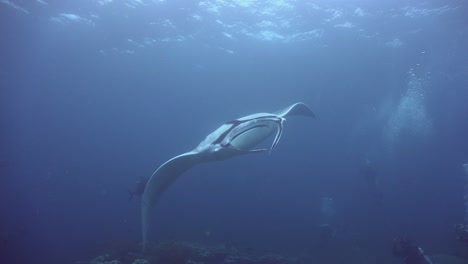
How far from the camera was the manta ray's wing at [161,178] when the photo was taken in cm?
493

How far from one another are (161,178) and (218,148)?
117 centimetres

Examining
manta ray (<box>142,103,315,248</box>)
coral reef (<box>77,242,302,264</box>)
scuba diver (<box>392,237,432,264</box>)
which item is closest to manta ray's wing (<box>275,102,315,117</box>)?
manta ray (<box>142,103,315,248</box>)

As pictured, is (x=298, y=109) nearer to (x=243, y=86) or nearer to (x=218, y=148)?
(x=218, y=148)

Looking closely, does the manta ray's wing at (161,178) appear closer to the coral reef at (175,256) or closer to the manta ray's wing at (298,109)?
the manta ray's wing at (298,109)

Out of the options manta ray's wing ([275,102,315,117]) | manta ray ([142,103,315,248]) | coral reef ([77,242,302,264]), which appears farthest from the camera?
coral reef ([77,242,302,264])

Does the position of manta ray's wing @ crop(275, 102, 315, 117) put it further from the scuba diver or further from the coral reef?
the coral reef

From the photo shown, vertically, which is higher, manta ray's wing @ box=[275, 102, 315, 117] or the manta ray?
manta ray's wing @ box=[275, 102, 315, 117]

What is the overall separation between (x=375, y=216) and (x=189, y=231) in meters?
20.0

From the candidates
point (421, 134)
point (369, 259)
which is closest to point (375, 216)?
point (369, 259)

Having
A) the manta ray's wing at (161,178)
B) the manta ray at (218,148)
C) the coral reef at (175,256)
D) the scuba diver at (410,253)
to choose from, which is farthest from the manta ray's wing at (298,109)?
the coral reef at (175,256)

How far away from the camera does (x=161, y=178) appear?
16.8 ft

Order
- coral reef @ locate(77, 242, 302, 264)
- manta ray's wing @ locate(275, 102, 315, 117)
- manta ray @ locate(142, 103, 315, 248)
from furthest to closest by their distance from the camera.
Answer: coral reef @ locate(77, 242, 302, 264) → manta ray's wing @ locate(275, 102, 315, 117) → manta ray @ locate(142, 103, 315, 248)

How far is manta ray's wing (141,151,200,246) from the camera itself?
16.2 ft

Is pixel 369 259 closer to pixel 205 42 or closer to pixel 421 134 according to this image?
pixel 205 42
